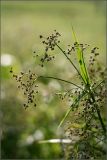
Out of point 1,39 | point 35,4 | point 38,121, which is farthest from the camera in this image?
point 35,4

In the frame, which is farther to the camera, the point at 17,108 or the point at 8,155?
the point at 17,108

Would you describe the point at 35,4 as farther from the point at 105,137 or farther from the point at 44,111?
the point at 105,137

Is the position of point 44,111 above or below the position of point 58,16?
below

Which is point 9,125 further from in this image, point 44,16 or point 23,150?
point 44,16

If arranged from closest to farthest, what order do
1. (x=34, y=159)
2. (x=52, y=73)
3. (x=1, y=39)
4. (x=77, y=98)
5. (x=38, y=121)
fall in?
1. (x=77, y=98)
2. (x=34, y=159)
3. (x=38, y=121)
4. (x=52, y=73)
5. (x=1, y=39)

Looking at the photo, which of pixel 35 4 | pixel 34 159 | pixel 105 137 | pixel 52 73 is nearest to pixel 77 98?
pixel 105 137

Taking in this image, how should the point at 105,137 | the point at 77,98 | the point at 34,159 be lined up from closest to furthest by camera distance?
the point at 77,98 < the point at 105,137 < the point at 34,159

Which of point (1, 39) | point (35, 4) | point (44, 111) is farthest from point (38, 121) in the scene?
point (35, 4)

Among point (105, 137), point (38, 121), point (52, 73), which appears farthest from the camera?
point (52, 73)

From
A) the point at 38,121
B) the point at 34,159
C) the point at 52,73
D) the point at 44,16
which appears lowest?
the point at 34,159
